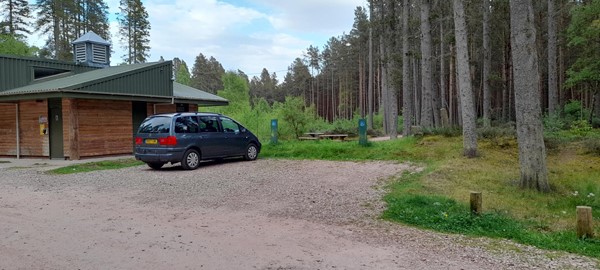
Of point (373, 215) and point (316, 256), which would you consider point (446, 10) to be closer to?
point (373, 215)

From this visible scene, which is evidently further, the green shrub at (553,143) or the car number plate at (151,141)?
the green shrub at (553,143)

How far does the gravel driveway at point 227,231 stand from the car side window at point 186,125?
227cm

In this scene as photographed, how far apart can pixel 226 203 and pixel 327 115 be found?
213 ft

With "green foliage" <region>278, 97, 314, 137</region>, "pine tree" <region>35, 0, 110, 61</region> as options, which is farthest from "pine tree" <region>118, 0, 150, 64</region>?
"green foliage" <region>278, 97, 314, 137</region>

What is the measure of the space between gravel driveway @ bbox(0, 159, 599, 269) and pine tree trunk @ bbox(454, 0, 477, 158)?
13.1 feet

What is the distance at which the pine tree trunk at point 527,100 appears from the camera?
27.2 ft

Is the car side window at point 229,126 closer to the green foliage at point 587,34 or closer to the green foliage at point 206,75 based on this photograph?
the green foliage at point 587,34

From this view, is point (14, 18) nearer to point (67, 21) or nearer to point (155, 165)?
point (67, 21)

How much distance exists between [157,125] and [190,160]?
133 cm

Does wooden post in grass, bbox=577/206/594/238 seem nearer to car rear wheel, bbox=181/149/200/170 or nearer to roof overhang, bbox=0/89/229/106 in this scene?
car rear wheel, bbox=181/149/200/170

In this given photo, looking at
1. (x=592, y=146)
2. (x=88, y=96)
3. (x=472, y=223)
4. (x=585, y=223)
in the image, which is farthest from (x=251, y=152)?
(x=592, y=146)

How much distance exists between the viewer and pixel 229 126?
13102mm

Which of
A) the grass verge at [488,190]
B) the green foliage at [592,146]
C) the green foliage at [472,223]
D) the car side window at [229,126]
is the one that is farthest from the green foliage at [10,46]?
the green foliage at [592,146]

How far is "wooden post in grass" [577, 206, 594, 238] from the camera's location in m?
5.11
